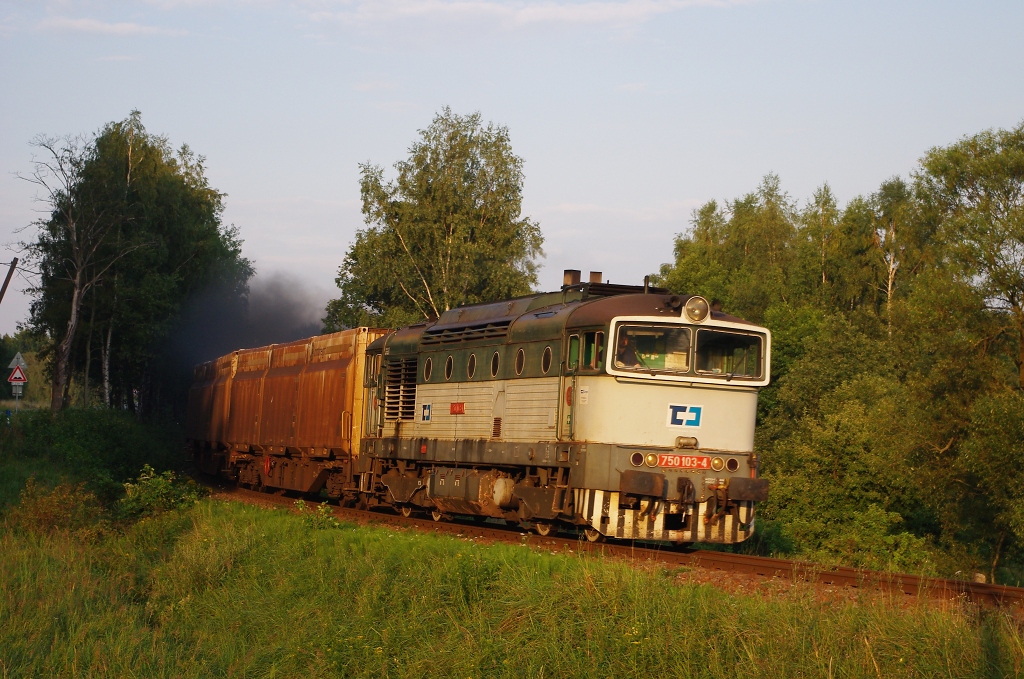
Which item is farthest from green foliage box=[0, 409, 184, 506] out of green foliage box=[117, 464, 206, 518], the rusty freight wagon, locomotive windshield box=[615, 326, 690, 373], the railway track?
locomotive windshield box=[615, 326, 690, 373]

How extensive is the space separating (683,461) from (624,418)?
103cm

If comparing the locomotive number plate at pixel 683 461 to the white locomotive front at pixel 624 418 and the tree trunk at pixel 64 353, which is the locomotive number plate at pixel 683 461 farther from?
the tree trunk at pixel 64 353

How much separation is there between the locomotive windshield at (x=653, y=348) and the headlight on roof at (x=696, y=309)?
0.68ft

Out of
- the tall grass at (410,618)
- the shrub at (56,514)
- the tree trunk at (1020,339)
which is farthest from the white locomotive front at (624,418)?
the tree trunk at (1020,339)

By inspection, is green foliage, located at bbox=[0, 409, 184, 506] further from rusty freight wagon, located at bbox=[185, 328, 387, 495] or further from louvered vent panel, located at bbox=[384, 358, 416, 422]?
louvered vent panel, located at bbox=[384, 358, 416, 422]

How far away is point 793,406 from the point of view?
48.5 meters

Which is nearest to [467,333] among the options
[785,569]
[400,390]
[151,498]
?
[400,390]

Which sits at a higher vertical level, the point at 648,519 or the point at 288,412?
the point at 288,412

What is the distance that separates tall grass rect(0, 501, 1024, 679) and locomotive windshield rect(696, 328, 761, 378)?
3.98m

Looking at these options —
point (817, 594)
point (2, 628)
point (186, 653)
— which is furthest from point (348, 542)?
point (817, 594)

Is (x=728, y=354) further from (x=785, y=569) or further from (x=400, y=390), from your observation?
(x=400, y=390)

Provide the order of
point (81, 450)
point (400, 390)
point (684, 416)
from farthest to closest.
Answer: point (81, 450), point (400, 390), point (684, 416)

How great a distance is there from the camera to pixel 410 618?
1244 cm

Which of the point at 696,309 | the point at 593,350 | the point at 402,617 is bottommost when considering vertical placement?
the point at 402,617
